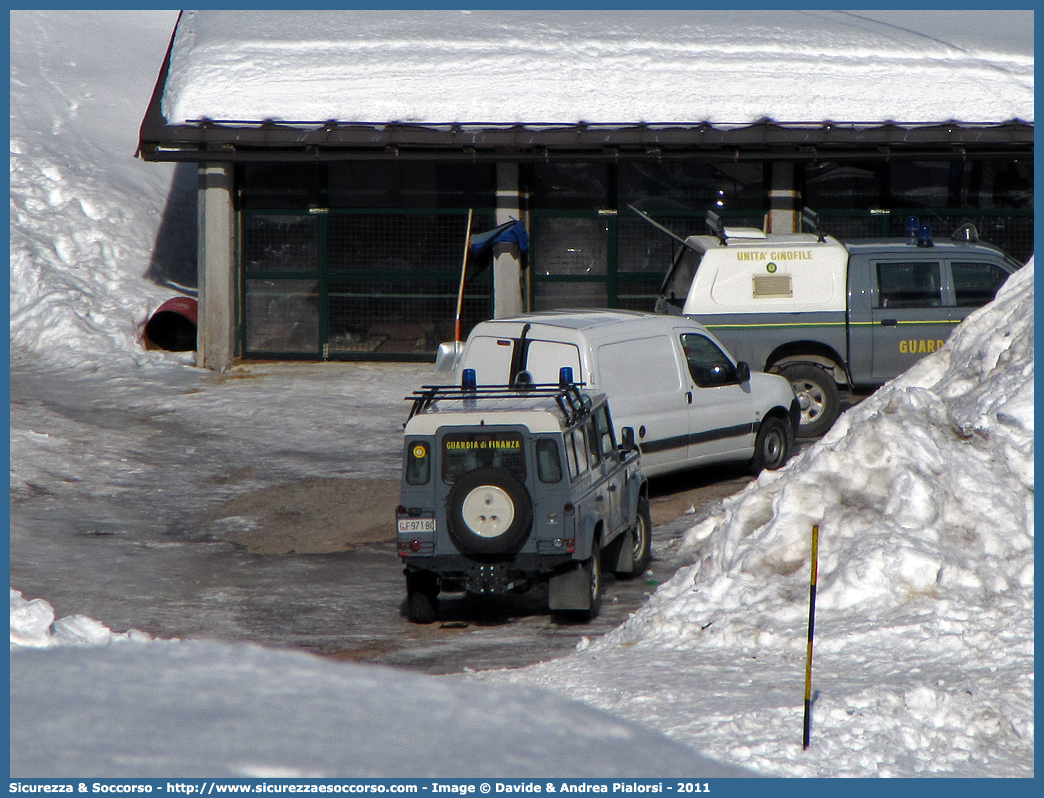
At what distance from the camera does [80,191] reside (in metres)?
25.7

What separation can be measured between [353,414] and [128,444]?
3215 mm

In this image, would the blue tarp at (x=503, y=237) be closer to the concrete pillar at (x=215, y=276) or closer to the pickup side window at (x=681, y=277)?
the concrete pillar at (x=215, y=276)

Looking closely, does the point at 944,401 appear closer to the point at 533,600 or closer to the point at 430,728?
the point at 533,600

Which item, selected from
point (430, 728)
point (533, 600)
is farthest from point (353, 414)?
point (430, 728)

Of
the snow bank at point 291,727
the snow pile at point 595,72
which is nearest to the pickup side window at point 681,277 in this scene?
the snow pile at point 595,72

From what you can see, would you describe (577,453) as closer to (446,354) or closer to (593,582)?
(593,582)

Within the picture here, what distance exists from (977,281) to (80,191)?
18.6m

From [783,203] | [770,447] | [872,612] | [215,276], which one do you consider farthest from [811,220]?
[872,612]

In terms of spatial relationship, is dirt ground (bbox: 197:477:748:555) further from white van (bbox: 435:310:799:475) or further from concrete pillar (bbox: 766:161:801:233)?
concrete pillar (bbox: 766:161:801:233)

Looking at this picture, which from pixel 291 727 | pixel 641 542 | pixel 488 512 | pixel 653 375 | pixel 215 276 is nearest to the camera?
pixel 291 727

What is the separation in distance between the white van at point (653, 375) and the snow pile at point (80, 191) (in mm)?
10346

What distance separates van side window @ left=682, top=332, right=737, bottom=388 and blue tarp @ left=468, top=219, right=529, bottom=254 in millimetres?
7455

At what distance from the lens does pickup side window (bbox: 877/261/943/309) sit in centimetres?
1541
